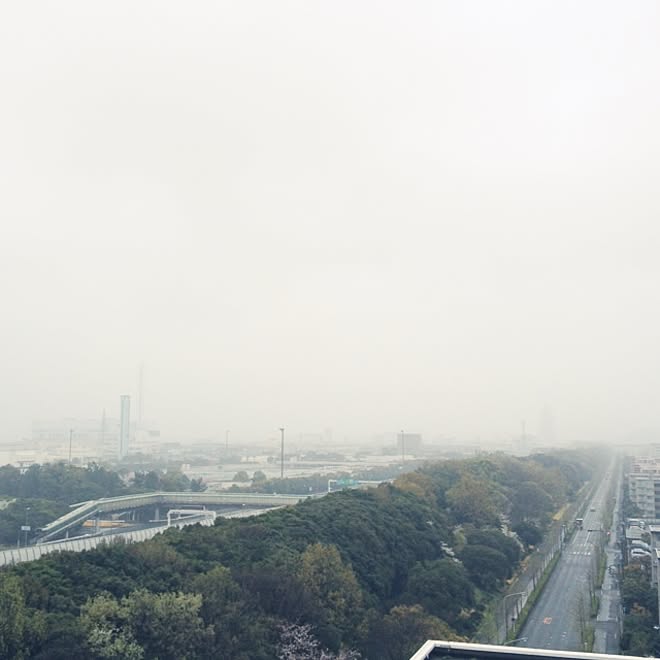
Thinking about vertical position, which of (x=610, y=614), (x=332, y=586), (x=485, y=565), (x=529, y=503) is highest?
(x=332, y=586)

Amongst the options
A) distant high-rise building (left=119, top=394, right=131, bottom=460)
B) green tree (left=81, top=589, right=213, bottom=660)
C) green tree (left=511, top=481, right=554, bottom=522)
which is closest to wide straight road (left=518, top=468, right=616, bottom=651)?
green tree (left=511, top=481, right=554, bottom=522)

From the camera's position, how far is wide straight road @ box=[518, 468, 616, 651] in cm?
1998

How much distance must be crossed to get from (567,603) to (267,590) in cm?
1286

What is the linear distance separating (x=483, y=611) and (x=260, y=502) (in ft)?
87.7

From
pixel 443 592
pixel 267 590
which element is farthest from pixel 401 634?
pixel 443 592

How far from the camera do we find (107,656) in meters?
12.7

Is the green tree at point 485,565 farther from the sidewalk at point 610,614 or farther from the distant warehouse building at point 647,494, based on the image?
the distant warehouse building at point 647,494

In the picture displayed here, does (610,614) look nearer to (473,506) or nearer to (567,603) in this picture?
(567,603)

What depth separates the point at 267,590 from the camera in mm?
16516

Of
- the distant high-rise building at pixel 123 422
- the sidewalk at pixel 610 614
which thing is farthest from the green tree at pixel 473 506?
the distant high-rise building at pixel 123 422

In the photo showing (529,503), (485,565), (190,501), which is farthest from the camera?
(190,501)

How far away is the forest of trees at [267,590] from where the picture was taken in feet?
43.8

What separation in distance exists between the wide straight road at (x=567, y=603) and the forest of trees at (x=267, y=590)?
5.49 feet

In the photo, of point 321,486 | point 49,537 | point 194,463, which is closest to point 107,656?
point 49,537
